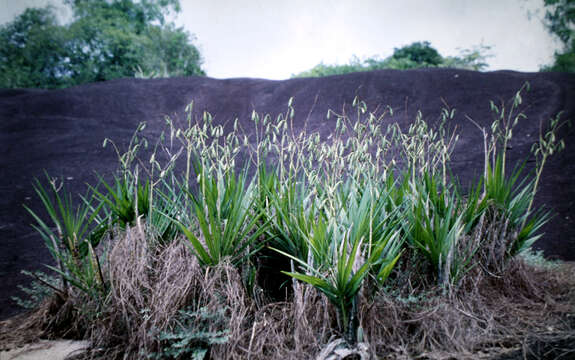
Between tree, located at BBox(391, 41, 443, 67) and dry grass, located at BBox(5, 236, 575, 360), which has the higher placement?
tree, located at BBox(391, 41, 443, 67)

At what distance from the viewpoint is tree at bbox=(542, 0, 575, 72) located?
14539 millimetres

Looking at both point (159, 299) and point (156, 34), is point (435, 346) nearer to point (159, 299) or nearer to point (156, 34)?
point (159, 299)

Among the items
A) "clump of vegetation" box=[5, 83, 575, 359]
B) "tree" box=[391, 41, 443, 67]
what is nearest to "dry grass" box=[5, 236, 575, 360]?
"clump of vegetation" box=[5, 83, 575, 359]

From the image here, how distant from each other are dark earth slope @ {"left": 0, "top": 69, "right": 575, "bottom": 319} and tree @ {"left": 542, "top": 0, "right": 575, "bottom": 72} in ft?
15.8

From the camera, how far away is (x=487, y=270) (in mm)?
3070

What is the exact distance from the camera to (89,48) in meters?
20.8

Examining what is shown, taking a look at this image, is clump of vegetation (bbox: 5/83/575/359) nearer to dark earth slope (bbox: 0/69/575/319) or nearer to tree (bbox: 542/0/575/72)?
dark earth slope (bbox: 0/69/575/319)

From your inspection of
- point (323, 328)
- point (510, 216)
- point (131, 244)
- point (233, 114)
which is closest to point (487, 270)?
point (510, 216)

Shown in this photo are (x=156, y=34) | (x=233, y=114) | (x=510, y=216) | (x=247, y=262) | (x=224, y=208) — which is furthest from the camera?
(x=156, y=34)

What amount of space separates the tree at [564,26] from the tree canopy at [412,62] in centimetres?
646

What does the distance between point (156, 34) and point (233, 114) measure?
14227 millimetres

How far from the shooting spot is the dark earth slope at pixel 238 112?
23.9 ft

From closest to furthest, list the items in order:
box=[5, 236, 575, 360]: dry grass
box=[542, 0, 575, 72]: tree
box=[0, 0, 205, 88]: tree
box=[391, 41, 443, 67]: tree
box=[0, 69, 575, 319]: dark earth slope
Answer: box=[5, 236, 575, 360]: dry grass < box=[0, 69, 575, 319]: dark earth slope < box=[542, 0, 575, 72]: tree < box=[0, 0, 205, 88]: tree < box=[391, 41, 443, 67]: tree

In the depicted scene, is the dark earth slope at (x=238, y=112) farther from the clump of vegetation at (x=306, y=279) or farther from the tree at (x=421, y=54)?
the tree at (x=421, y=54)
